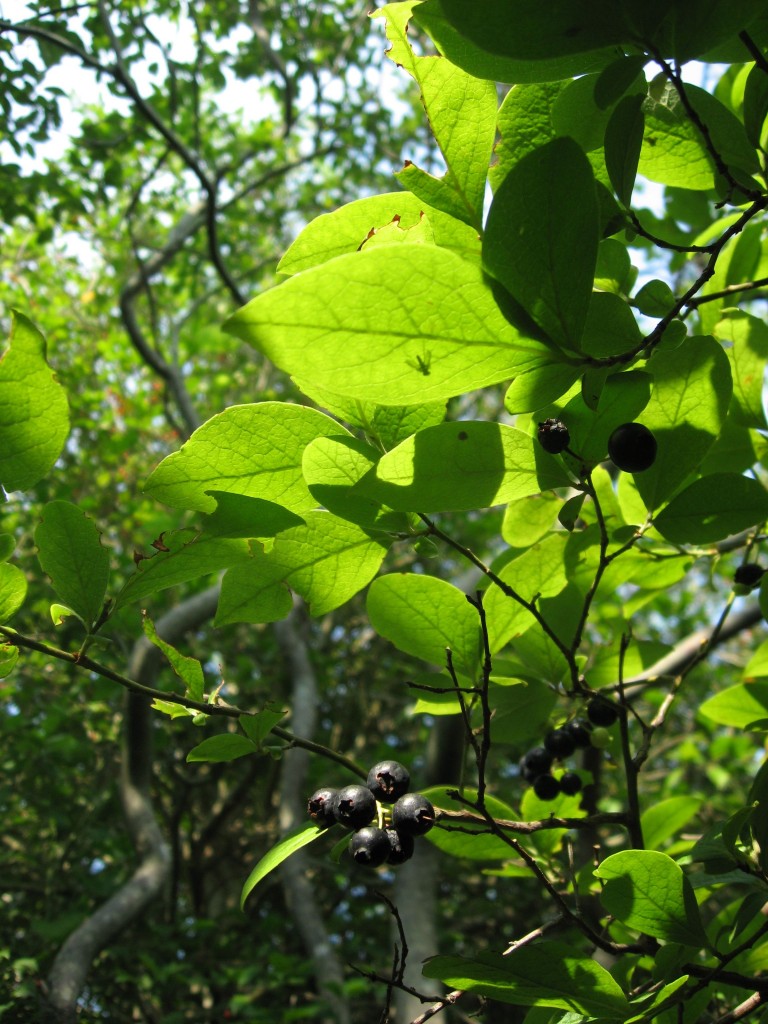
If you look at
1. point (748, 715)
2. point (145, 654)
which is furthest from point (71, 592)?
point (145, 654)

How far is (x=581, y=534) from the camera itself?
1.01 m

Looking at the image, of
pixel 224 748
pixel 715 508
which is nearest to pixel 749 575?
pixel 715 508

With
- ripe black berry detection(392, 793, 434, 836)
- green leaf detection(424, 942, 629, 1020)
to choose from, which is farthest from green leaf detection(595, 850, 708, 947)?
ripe black berry detection(392, 793, 434, 836)

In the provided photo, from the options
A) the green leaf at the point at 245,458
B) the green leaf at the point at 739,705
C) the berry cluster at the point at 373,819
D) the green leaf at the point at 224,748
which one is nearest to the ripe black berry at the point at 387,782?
the berry cluster at the point at 373,819

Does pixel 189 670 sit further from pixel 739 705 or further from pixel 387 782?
pixel 739 705

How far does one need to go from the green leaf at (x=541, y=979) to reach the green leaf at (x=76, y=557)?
48cm

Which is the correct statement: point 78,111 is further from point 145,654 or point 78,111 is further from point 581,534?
point 581,534

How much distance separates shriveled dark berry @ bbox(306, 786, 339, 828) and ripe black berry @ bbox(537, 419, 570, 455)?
16.2 inches

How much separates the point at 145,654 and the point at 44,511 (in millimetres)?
3176

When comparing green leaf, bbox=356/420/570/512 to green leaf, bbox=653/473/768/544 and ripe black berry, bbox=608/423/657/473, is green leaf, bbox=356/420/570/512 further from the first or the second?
green leaf, bbox=653/473/768/544

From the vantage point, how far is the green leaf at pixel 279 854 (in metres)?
0.73

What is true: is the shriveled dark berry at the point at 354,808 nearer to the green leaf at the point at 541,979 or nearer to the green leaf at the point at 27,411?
the green leaf at the point at 541,979

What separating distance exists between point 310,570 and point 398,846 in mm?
288

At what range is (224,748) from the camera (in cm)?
84
